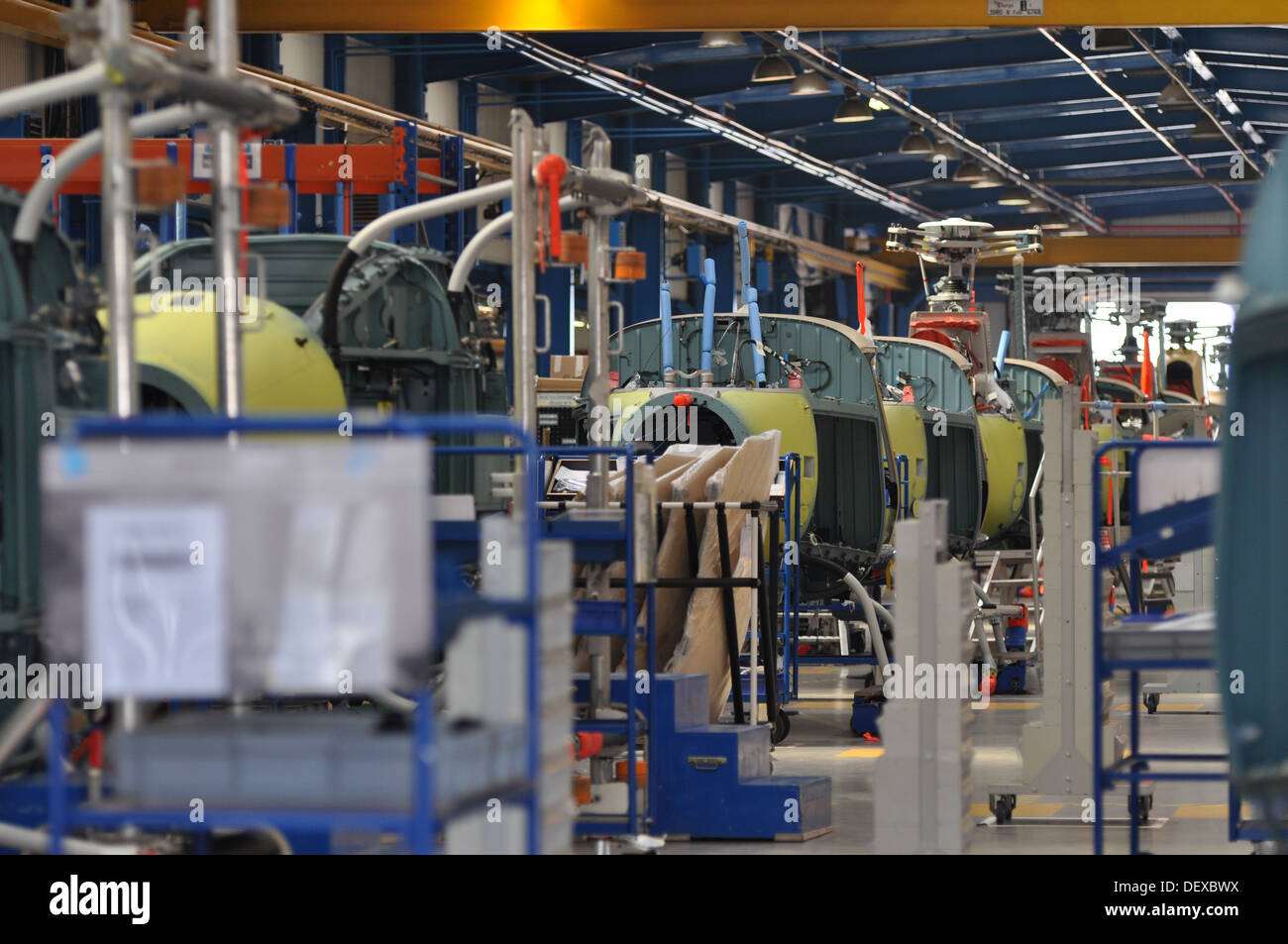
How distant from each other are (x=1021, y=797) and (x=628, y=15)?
780 centimetres

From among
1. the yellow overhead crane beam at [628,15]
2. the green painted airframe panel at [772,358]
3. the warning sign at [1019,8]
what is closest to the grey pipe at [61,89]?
the green painted airframe panel at [772,358]

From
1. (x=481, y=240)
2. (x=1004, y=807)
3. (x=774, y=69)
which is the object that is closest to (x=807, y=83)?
(x=774, y=69)

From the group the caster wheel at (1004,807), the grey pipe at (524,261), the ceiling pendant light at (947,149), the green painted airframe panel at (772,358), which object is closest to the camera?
the grey pipe at (524,261)

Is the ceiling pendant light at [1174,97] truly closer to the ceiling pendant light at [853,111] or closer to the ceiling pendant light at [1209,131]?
the ceiling pendant light at [1209,131]

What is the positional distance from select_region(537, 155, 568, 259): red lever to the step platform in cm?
200

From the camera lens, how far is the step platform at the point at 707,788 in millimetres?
8086

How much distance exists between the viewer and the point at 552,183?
22.8 feet

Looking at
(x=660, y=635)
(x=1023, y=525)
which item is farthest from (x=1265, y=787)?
(x=1023, y=525)

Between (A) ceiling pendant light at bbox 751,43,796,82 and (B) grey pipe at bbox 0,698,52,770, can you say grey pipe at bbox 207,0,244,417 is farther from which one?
(A) ceiling pendant light at bbox 751,43,796,82

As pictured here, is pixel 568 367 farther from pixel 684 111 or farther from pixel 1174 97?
pixel 684 111

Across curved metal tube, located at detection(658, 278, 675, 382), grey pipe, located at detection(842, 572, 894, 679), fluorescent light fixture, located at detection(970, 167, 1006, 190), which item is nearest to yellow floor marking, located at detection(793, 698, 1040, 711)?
grey pipe, located at detection(842, 572, 894, 679)

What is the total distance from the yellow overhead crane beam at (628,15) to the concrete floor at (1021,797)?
5211 millimetres

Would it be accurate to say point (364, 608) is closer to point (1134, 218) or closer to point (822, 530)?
point (822, 530)
